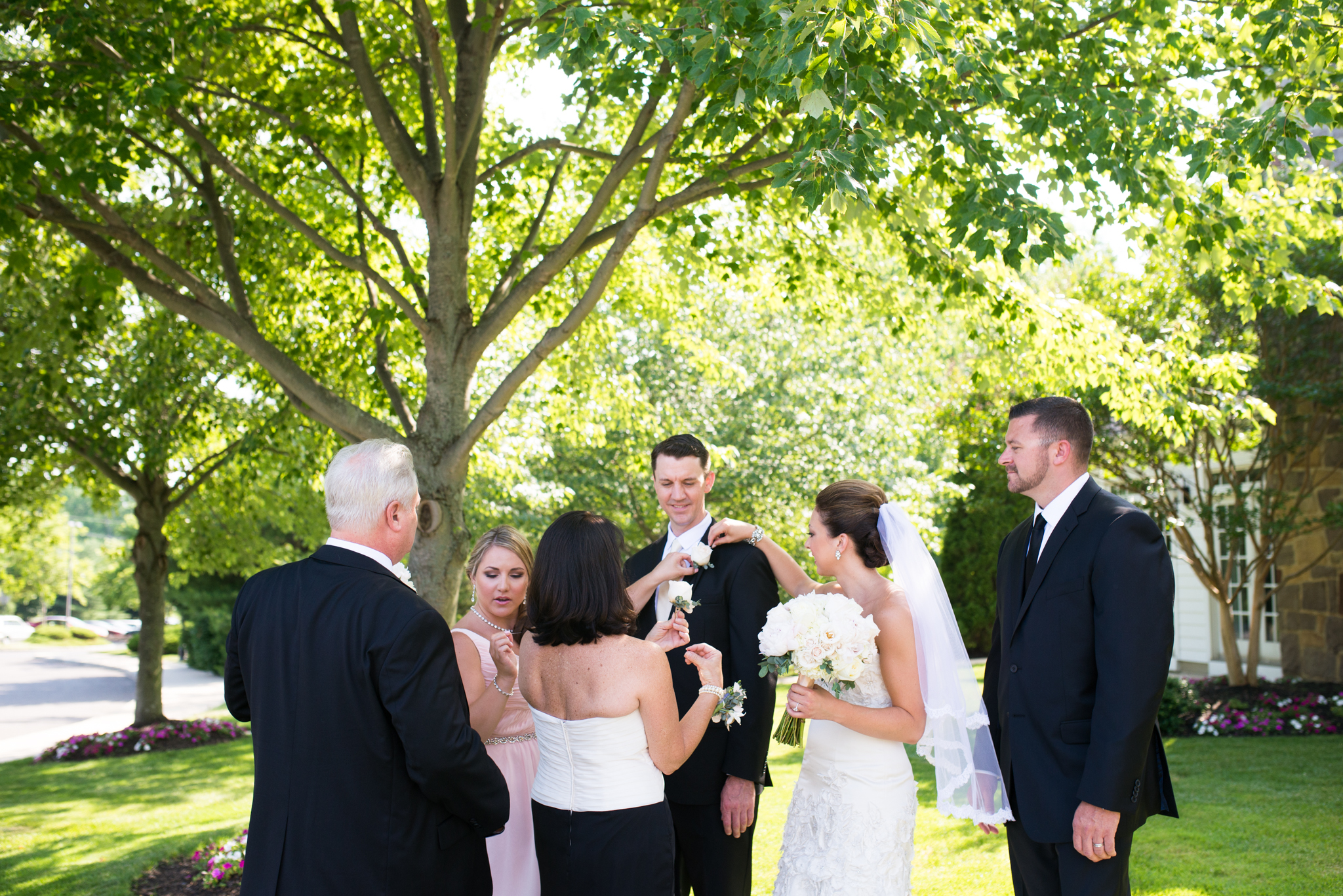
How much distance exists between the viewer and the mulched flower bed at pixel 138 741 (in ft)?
43.5

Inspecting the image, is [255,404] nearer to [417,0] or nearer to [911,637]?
[417,0]

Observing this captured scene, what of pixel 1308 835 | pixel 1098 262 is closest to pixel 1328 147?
pixel 1308 835

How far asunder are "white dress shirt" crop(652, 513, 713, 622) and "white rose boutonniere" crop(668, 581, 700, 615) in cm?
29

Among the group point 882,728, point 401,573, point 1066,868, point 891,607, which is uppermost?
point 401,573

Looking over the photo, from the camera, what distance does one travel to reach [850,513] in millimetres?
3951

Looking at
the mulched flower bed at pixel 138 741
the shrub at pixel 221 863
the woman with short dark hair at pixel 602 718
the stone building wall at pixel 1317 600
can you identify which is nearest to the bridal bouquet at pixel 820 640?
the woman with short dark hair at pixel 602 718

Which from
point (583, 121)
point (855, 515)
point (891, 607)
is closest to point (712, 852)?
point (891, 607)

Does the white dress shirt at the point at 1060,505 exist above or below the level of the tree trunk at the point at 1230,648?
above

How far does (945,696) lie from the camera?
3.82 meters

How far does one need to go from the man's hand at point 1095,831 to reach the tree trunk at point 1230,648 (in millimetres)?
10142

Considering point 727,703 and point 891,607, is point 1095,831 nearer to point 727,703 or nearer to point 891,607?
point 891,607

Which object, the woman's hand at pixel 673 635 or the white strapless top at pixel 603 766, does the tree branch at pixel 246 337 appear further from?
the white strapless top at pixel 603 766

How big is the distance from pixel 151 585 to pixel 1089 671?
14.1m

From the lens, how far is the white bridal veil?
374cm
